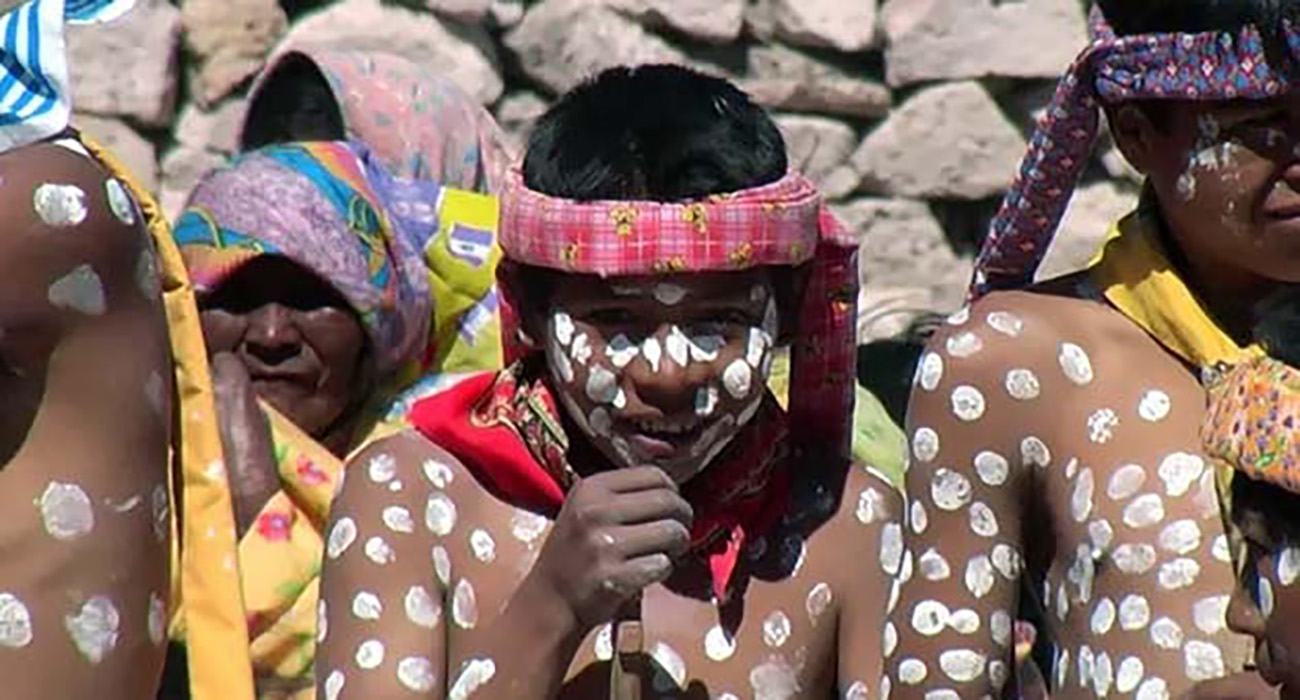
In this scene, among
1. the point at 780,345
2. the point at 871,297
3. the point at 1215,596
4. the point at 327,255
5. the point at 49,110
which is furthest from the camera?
the point at 871,297

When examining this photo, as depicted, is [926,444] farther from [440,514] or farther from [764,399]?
[440,514]

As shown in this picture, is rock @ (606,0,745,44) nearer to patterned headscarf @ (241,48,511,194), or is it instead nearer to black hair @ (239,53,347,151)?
patterned headscarf @ (241,48,511,194)

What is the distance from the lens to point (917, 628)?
3.65 metres

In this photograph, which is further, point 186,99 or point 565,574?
point 186,99

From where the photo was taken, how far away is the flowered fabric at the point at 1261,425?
3016 mm

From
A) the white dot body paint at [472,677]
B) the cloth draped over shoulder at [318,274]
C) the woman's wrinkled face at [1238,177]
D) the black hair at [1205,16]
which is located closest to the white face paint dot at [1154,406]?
the woman's wrinkled face at [1238,177]

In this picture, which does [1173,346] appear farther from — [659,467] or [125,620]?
[125,620]

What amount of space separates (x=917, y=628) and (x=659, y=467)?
1.04 ft

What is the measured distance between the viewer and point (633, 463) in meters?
3.65

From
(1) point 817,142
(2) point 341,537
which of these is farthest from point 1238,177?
(1) point 817,142

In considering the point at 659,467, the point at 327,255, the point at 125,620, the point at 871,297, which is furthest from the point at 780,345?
the point at 871,297

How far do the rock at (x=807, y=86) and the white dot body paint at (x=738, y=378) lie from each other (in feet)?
11.8

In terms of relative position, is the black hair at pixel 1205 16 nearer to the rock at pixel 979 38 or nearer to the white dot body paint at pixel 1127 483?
the white dot body paint at pixel 1127 483

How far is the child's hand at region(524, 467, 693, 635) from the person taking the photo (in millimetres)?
3512
